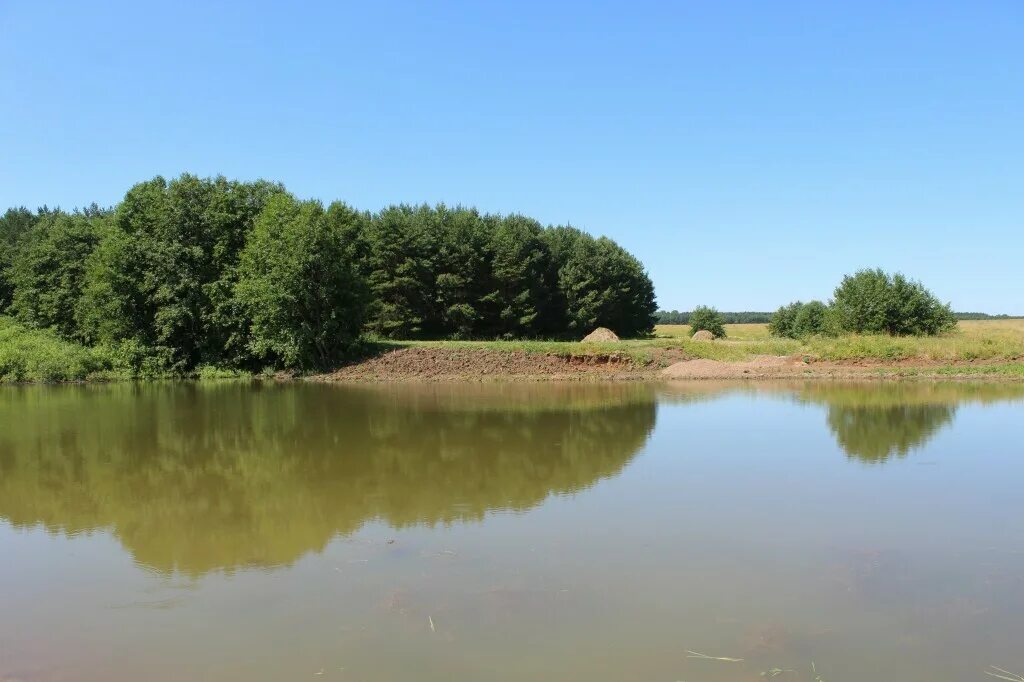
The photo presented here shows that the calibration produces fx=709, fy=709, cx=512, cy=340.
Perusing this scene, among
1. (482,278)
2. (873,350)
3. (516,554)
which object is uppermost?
(482,278)

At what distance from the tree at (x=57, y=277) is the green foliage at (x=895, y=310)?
49907 mm

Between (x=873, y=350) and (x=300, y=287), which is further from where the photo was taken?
(x=300, y=287)

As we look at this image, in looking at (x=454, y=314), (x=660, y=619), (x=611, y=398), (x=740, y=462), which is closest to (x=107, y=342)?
(x=454, y=314)

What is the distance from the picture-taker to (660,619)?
6.80 m

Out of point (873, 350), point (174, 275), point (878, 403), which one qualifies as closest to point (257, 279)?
point (174, 275)

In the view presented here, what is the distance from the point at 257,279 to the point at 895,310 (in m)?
37.6

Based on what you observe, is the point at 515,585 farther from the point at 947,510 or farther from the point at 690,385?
the point at 690,385

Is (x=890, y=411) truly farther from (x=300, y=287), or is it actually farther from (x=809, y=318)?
(x=809, y=318)

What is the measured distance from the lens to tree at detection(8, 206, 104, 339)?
49.0 m

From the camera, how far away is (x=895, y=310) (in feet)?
140

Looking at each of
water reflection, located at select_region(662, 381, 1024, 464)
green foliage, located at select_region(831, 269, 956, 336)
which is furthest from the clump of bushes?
water reflection, located at select_region(662, 381, 1024, 464)

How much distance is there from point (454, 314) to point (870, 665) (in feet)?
154

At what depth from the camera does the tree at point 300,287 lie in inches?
1564

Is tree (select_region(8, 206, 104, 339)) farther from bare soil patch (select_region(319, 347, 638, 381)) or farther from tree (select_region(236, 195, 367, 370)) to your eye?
bare soil patch (select_region(319, 347, 638, 381))
